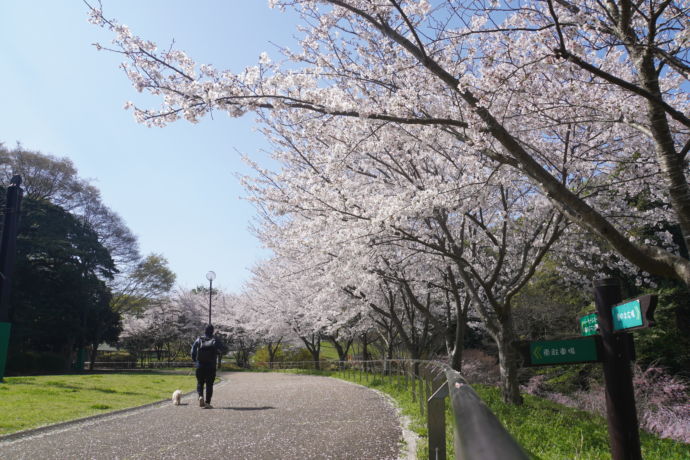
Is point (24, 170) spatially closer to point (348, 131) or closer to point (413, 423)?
point (348, 131)

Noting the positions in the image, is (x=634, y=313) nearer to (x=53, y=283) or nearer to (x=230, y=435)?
(x=230, y=435)

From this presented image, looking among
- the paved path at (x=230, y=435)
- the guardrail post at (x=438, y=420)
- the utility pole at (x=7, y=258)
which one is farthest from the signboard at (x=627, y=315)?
the utility pole at (x=7, y=258)

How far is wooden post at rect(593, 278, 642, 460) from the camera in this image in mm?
3723

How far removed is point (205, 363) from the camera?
977 cm

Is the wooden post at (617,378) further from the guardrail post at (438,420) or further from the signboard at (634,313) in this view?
the guardrail post at (438,420)

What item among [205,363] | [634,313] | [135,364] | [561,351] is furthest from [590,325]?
[135,364]

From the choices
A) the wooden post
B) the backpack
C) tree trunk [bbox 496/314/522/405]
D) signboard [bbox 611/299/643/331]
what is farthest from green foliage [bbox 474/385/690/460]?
the backpack

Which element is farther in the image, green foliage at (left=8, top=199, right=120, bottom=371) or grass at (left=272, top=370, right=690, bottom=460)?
green foliage at (left=8, top=199, right=120, bottom=371)

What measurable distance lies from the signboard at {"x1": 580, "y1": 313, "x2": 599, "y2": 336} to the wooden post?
9.9 inches

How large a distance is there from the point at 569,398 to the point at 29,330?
87.9 ft

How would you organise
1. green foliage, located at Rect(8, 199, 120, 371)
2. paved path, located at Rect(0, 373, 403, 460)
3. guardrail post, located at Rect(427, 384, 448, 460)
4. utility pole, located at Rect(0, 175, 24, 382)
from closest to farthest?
1. guardrail post, located at Rect(427, 384, 448, 460)
2. paved path, located at Rect(0, 373, 403, 460)
3. utility pole, located at Rect(0, 175, 24, 382)
4. green foliage, located at Rect(8, 199, 120, 371)

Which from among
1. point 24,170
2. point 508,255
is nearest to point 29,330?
point 24,170

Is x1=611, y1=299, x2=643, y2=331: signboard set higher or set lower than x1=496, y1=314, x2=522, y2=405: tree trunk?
higher

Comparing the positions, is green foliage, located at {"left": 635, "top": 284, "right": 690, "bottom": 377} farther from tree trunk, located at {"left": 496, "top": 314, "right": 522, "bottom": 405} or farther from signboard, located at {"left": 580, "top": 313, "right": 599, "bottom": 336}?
signboard, located at {"left": 580, "top": 313, "right": 599, "bottom": 336}
